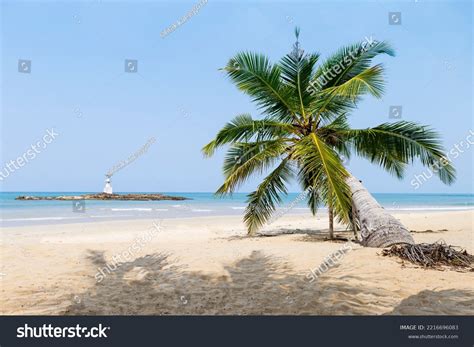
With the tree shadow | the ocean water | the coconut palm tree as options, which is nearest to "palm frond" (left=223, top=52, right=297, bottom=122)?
the coconut palm tree

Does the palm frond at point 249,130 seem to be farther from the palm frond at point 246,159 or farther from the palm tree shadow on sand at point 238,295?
the palm tree shadow on sand at point 238,295

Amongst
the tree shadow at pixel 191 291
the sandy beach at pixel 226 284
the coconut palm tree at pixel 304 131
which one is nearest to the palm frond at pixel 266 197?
the coconut palm tree at pixel 304 131

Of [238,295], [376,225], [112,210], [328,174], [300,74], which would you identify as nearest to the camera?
[238,295]

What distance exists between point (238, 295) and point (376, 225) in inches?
163

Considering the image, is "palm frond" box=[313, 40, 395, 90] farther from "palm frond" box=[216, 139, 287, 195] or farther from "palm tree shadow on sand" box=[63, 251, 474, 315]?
"palm tree shadow on sand" box=[63, 251, 474, 315]

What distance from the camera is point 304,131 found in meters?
9.60

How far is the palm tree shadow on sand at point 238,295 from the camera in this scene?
14.1 feet

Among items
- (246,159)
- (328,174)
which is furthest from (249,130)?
(328,174)

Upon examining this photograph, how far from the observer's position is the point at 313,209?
12.5 m

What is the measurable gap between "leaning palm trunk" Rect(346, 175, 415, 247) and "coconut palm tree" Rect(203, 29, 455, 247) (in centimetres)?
6

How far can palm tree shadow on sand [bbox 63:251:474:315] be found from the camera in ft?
14.1

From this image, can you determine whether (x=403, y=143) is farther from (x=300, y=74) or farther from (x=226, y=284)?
(x=226, y=284)
